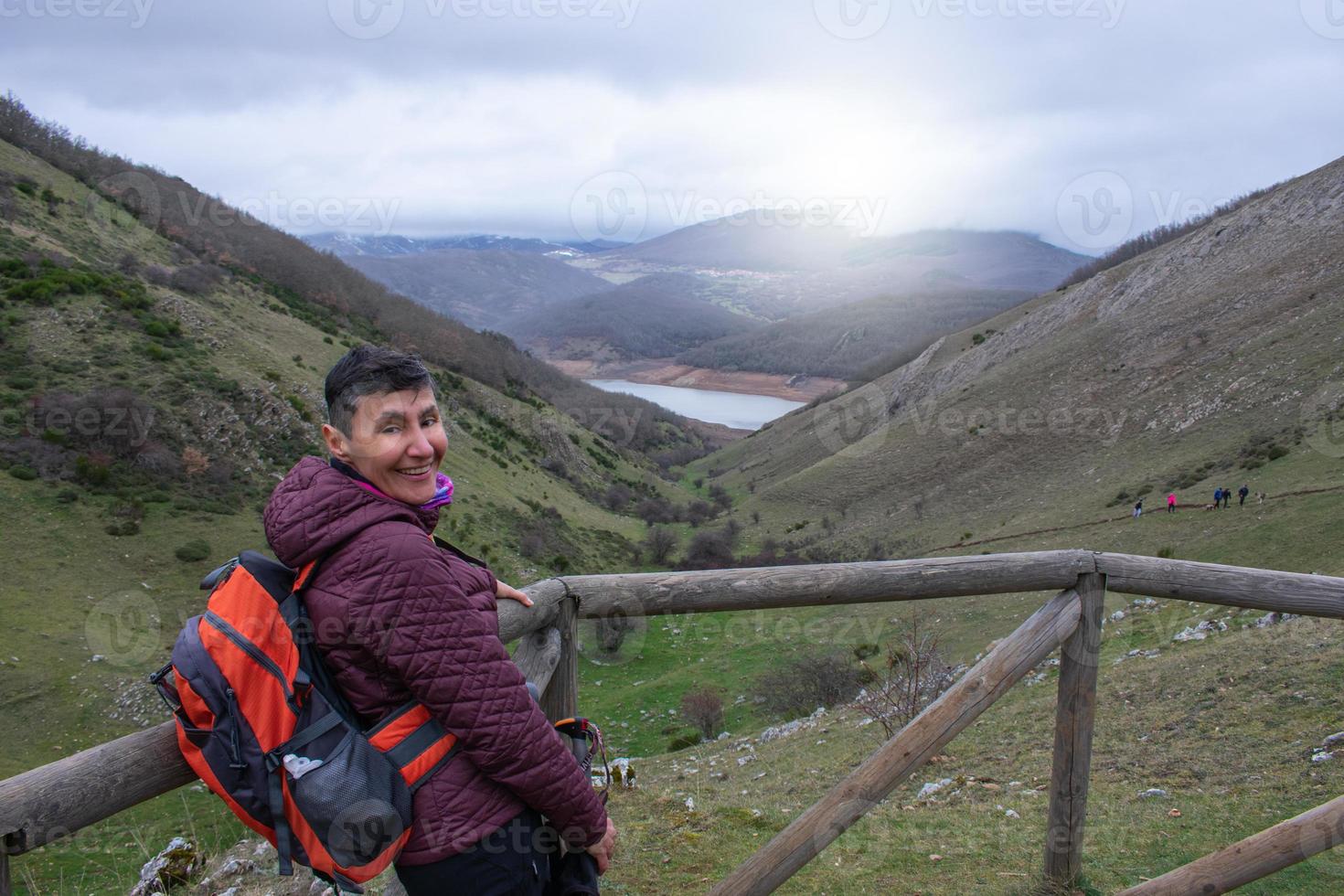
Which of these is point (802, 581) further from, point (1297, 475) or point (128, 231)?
point (128, 231)

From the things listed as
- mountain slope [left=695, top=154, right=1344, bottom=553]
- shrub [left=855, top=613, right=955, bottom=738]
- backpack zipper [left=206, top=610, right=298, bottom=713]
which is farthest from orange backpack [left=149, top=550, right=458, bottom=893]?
mountain slope [left=695, top=154, right=1344, bottom=553]

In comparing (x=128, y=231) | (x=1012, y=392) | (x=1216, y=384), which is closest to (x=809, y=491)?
(x=1012, y=392)

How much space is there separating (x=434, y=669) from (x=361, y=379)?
769 mm

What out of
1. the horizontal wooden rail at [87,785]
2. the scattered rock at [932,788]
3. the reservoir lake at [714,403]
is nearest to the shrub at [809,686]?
the scattered rock at [932,788]

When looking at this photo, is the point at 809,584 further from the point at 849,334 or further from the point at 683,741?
the point at 849,334

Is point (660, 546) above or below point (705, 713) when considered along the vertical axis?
below

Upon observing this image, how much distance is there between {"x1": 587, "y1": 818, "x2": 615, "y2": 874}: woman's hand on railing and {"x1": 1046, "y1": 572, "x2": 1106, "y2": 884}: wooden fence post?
2096 millimetres

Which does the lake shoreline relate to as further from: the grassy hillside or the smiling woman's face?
the smiling woman's face

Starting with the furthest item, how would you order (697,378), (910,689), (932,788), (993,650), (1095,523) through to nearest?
(697,378)
(1095,523)
(910,689)
(932,788)
(993,650)

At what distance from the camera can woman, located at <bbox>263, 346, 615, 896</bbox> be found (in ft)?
5.87

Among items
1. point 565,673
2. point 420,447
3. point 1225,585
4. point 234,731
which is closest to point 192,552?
point 565,673

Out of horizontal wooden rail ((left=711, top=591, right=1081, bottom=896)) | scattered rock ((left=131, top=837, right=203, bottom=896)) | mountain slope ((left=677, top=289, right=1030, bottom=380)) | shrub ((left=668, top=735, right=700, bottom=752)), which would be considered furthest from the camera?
mountain slope ((left=677, top=289, right=1030, bottom=380))

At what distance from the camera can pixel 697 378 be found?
568ft

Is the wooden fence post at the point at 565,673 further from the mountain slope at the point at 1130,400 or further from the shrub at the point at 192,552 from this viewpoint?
the mountain slope at the point at 1130,400
